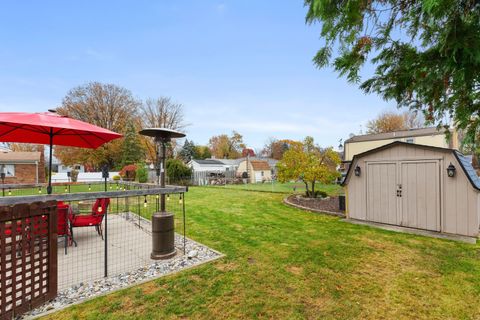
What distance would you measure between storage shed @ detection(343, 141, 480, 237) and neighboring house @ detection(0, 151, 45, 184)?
2663 centimetres

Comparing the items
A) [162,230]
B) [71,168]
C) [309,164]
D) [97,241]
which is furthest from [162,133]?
[71,168]

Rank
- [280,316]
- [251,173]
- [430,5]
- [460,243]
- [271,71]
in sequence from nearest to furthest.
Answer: [430,5] < [280,316] < [460,243] < [271,71] < [251,173]

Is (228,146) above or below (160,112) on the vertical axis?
below

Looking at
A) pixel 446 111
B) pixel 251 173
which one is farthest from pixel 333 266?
pixel 251 173

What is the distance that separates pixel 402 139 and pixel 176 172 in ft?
68.3

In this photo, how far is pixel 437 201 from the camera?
5547mm

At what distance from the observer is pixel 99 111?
2750cm

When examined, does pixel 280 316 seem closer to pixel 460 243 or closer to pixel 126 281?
Result: pixel 126 281

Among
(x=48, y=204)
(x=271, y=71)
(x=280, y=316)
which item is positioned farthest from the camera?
(x=271, y=71)

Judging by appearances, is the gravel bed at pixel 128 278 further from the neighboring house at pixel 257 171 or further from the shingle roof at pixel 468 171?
the neighboring house at pixel 257 171

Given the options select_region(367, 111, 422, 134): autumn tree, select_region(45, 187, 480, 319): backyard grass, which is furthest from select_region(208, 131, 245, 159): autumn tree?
select_region(45, 187, 480, 319): backyard grass

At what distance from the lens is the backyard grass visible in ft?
8.62

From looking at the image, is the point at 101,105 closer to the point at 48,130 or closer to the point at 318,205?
the point at 48,130

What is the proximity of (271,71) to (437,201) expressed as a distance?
32.9ft
